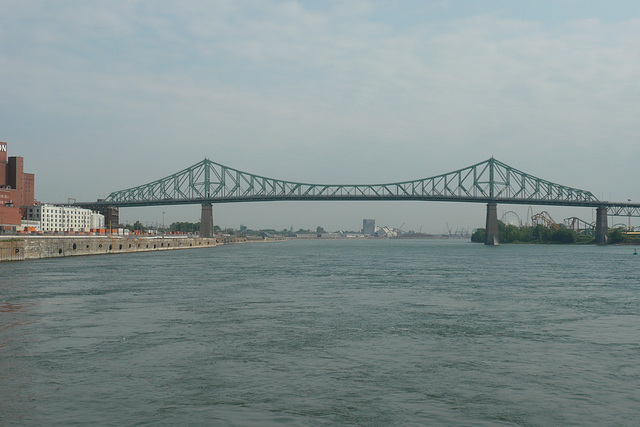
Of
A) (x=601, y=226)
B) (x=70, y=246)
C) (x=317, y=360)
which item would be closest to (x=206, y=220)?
(x=70, y=246)

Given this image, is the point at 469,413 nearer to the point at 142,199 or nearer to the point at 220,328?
the point at 220,328

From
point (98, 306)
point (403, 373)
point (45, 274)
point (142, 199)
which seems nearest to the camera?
point (403, 373)

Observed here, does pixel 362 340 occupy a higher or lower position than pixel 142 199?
lower

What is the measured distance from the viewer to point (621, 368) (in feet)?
52.1

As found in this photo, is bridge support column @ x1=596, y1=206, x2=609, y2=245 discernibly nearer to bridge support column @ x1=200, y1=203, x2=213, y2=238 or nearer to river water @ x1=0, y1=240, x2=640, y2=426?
bridge support column @ x1=200, y1=203, x2=213, y2=238

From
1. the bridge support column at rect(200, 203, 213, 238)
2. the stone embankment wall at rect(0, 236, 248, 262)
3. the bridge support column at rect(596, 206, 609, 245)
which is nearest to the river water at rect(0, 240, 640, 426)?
the stone embankment wall at rect(0, 236, 248, 262)

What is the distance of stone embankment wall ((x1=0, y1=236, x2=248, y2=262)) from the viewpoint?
66000 mm

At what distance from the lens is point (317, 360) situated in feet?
54.1

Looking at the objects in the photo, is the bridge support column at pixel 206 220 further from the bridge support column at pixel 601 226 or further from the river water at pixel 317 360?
the river water at pixel 317 360

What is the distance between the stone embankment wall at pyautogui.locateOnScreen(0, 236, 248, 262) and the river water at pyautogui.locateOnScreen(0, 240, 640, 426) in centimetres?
3849

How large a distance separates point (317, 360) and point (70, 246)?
74353 millimetres

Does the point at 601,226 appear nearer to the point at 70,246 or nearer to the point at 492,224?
the point at 492,224

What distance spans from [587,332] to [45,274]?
39604 mm

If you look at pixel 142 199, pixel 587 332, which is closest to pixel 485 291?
pixel 587 332
